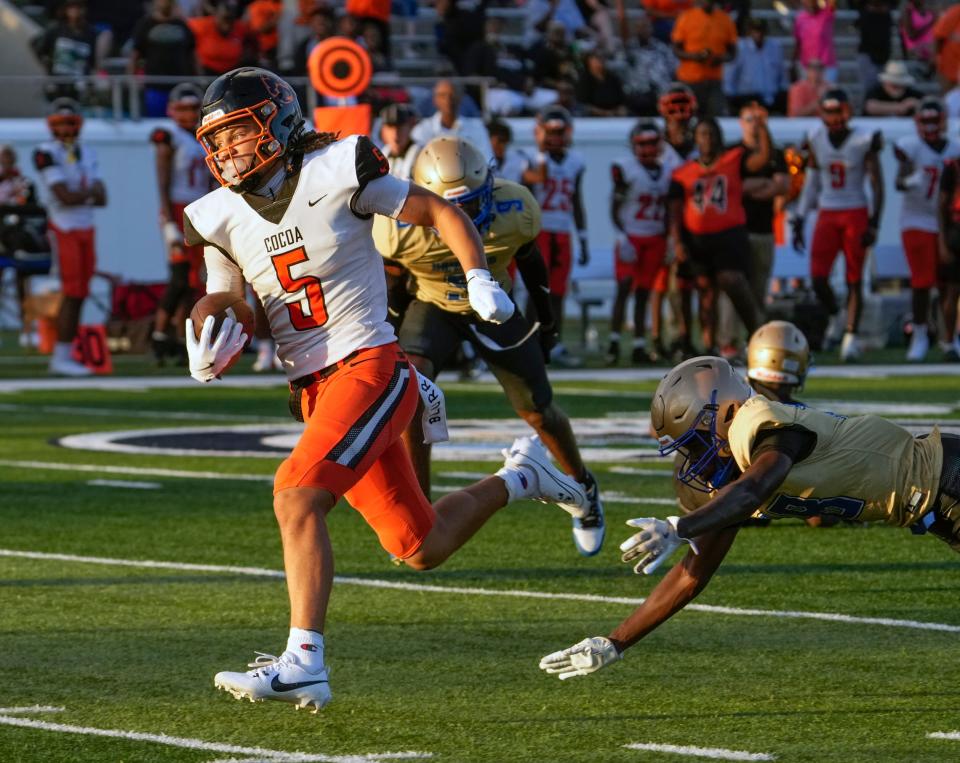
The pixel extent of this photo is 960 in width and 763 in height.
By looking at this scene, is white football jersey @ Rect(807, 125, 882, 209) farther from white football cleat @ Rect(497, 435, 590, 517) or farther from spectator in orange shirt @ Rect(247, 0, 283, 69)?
white football cleat @ Rect(497, 435, 590, 517)

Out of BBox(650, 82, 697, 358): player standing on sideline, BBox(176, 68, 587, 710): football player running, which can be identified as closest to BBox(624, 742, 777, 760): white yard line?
BBox(176, 68, 587, 710): football player running

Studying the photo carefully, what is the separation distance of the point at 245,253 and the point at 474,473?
5.09 m

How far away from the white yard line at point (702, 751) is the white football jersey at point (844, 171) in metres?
13.5

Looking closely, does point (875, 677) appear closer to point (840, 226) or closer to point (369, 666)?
point (369, 666)

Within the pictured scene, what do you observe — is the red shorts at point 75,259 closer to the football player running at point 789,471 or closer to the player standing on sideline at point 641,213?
the player standing on sideline at point 641,213

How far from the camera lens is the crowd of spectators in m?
22.0

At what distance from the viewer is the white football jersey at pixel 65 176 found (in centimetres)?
1711

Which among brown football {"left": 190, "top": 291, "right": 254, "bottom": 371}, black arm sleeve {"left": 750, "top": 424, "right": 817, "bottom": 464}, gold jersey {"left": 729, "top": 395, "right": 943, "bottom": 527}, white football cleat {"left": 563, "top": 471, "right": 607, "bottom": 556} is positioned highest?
brown football {"left": 190, "top": 291, "right": 254, "bottom": 371}

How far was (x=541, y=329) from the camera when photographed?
899cm

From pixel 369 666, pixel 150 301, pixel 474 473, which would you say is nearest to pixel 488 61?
pixel 150 301

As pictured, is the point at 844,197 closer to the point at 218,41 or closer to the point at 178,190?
the point at 178,190

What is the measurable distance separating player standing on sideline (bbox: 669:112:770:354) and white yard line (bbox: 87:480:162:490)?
6.64 meters

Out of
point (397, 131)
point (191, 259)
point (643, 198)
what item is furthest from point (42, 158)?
point (643, 198)

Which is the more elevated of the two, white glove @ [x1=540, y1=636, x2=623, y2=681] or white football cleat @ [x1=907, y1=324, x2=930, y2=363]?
white glove @ [x1=540, y1=636, x2=623, y2=681]
